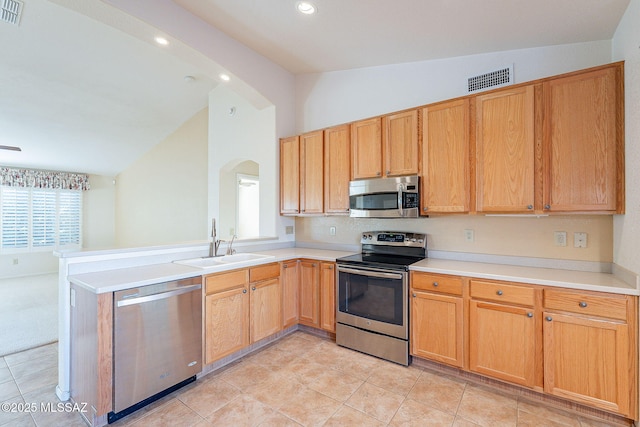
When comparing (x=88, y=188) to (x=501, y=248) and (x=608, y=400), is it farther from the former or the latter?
(x=608, y=400)

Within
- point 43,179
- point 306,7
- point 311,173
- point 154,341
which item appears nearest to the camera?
point 154,341

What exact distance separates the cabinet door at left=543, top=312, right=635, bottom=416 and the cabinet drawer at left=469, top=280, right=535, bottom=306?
15 centimetres

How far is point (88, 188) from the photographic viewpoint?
7562 millimetres

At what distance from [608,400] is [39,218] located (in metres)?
10.0

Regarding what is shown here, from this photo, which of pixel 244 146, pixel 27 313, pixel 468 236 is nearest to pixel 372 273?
pixel 468 236

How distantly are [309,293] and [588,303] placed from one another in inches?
91.4

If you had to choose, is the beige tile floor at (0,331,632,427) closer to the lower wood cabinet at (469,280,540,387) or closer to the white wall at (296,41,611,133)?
the lower wood cabinet at (469,280,540,387)

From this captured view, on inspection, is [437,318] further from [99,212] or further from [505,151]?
[99,212]

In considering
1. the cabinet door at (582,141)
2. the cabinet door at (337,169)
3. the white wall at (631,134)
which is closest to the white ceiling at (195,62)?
the white wall at (631,134)

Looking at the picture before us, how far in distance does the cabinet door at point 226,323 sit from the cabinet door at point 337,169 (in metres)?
1.36

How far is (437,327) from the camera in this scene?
2.40 meters

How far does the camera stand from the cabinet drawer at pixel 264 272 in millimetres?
2750

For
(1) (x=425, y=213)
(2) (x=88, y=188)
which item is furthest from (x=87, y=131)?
(1) (x=425, y=213)

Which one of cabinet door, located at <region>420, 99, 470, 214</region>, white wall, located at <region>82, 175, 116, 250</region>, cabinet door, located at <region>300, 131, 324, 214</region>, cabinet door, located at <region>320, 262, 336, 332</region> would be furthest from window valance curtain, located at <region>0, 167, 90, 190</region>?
cabinet door, located at <region>420, 99, 470, 214</region>
